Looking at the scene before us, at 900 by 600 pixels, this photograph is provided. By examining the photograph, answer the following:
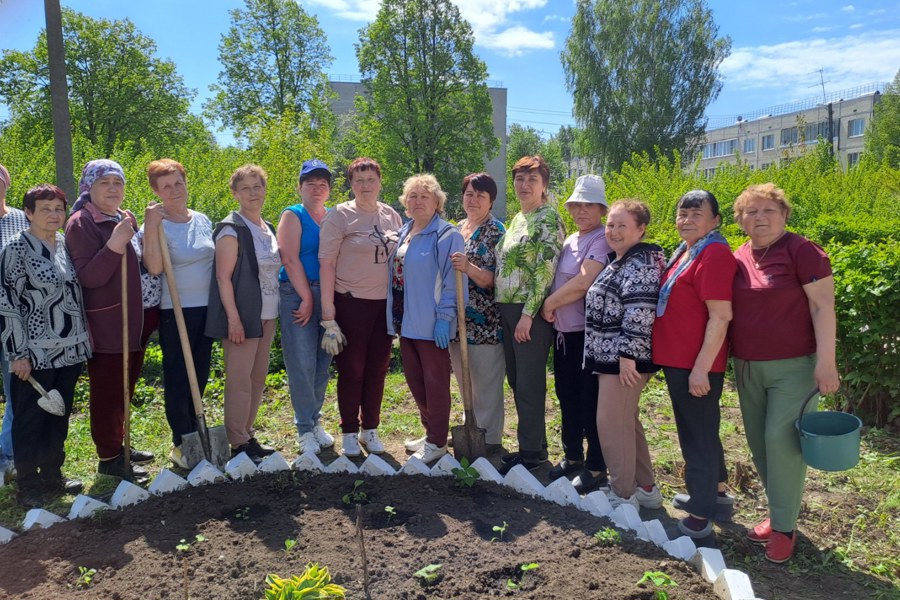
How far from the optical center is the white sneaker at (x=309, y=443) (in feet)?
14.0

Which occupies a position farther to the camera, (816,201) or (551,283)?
(816,201)

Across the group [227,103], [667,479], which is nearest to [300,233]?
[667,479]

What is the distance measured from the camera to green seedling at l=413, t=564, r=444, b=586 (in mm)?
2614

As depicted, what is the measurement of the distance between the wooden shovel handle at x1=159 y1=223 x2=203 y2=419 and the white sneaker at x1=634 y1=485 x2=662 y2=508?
284 cm

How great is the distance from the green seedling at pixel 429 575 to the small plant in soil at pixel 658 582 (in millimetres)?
856

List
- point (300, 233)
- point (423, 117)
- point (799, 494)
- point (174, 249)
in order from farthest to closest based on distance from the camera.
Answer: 1. point (423, 117)
2. point (300, 233)
3. point (174, 249)
4. point (799, 494)

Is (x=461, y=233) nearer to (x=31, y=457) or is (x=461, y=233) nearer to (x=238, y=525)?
(x=238, y=525)

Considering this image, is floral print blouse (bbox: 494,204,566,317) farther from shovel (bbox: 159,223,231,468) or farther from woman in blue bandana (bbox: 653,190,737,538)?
shovel (bbox: 159,223,231,468)

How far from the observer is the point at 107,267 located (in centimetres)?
374

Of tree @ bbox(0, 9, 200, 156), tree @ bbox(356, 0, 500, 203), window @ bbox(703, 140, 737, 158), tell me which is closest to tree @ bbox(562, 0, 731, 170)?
tree @ bbox(356, 0, 500, 203)

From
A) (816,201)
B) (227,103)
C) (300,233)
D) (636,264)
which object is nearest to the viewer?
(636,264)

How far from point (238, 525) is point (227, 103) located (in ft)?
106

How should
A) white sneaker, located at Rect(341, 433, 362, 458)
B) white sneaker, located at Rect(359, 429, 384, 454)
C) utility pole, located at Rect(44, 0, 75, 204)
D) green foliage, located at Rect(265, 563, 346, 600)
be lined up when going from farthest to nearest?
utility pole, located at Rect(44, 0, 75, 204)
white sneaker, located at Rect(359, 429, 384, 454)
white sneaker, located at Rect(341, 433, 362, 458)
green foliage, located at Rect(265, 563, 346, 600)

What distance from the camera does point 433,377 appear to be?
13.6 feet
